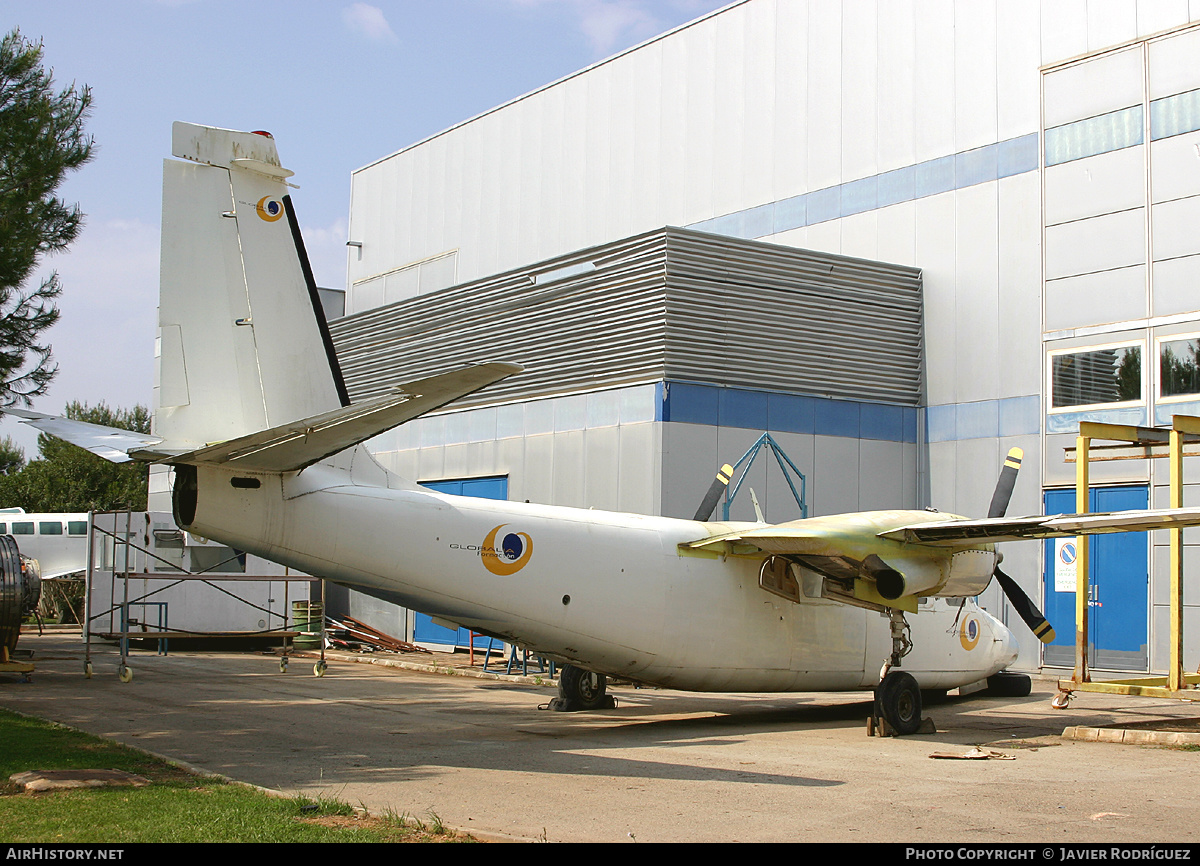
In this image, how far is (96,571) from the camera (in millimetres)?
28156

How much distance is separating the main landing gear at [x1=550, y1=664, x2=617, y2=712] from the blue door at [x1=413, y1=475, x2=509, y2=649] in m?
10.5

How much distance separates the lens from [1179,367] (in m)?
21.3

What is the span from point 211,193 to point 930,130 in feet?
63.1

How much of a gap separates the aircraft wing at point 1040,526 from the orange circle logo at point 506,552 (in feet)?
14.9

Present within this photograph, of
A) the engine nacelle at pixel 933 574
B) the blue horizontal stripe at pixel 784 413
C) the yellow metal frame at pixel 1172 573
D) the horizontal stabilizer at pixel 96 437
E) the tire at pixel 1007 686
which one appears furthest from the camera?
the blue horizontal stripe at pixel 784 413

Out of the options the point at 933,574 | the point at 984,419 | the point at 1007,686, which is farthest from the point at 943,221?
the point at 933,574

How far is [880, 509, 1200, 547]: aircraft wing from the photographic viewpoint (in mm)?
12609

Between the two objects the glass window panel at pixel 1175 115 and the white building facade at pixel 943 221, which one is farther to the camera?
the white building facade at pixel 943 221

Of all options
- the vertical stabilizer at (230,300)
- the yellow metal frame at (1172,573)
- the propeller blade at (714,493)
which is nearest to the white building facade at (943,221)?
the yellow metal frame at (1172,573)

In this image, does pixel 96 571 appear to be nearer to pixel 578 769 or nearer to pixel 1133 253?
pixel 578 769

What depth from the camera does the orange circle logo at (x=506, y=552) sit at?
12.9m

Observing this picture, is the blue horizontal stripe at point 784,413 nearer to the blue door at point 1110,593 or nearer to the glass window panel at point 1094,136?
the blue door at point 1110,593

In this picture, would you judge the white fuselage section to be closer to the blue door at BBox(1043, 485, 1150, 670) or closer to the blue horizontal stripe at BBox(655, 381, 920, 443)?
the blue door at BBox(1043, 485, 1150, 670)

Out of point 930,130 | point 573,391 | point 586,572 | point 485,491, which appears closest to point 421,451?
point 485,491
